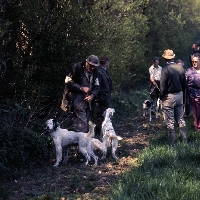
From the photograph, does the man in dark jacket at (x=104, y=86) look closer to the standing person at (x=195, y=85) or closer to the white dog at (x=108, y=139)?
the white dog at (x=108, y=139)

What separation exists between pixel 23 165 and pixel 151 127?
5.69 m

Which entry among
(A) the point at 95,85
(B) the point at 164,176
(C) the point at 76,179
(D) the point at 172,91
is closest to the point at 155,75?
(D) the point at 172,91

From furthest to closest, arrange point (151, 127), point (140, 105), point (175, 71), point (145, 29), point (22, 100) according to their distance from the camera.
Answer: point (145, 29) < point (140, 105) < point (151, 127) < point (22, 100) < point (175, 71)

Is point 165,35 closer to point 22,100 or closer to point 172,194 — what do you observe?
point 22,100

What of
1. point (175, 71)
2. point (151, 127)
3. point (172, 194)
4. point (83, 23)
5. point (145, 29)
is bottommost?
point (172, 194)

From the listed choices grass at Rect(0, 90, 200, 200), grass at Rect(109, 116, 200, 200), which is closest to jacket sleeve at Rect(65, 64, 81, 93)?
grass at Rect(0, 90, 200, 200)

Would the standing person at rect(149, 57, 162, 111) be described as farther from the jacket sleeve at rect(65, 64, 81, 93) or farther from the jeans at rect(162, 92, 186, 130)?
the jacket sleeve at rect(65, 64, 81, 93)

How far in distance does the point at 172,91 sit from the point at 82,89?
2046 millimetres

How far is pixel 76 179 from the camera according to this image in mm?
6855

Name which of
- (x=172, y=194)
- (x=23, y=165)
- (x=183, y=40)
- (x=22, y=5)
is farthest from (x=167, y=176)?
(x=183, y=40)

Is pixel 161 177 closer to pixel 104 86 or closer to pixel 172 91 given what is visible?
pixel 172 91

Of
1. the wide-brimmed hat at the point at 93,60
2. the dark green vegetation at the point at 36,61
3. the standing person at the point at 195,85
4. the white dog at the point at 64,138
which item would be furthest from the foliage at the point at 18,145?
the standing person at the point at 195,85

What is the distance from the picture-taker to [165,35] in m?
27.1

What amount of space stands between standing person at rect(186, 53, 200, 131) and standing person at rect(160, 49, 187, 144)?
1400 millimetres
